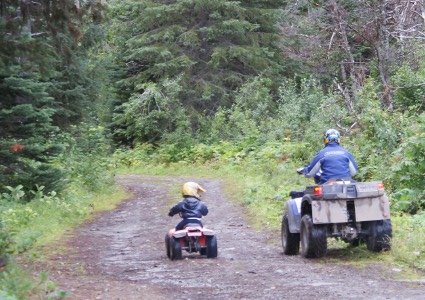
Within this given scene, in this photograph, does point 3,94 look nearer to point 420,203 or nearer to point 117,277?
point 117,277

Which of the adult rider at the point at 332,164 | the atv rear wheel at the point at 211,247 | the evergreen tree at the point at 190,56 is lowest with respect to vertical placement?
the atv rear wheel at the point at 211,247

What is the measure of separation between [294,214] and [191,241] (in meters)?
1.72

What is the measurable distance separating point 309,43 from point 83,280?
2663cm

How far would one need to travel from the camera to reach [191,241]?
11.0 meters

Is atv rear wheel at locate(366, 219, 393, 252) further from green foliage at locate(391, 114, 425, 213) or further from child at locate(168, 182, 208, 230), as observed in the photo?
green foliage at locate(391, 114, 425, 213)

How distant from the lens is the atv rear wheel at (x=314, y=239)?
10.3m

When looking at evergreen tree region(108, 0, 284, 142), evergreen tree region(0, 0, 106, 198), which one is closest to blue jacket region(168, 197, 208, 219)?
evergreen tree region(0, 0, 106, 198)

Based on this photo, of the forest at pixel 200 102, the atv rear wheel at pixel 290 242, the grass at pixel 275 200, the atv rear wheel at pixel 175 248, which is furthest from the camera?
the forest at pixel 200 102

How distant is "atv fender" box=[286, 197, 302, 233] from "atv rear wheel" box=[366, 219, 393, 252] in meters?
1.25

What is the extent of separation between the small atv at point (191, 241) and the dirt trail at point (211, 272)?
18 cm

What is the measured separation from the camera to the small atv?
35.6 feet

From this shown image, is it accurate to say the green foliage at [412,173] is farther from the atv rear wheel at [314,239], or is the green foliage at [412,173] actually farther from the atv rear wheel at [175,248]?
the atv rear wheel at [175,248]

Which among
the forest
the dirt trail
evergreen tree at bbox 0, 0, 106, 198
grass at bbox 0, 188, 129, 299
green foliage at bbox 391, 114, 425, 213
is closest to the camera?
grass at bbox 0, 188, 129, 299

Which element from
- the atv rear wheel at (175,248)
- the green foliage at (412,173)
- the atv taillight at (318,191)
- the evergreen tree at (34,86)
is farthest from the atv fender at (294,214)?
the evergreen tree at (34,86)
